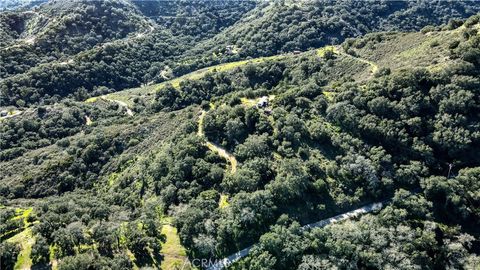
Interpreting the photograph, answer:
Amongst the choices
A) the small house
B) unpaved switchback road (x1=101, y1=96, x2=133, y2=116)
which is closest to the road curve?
the small house

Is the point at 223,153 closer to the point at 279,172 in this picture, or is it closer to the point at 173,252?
the point at 279,172

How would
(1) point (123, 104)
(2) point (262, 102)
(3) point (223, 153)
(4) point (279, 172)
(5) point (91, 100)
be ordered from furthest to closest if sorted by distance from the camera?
1. (5) point (91, 100)
2. (1) point (123, 104)
3. (2) point (262, 102)
4. (3) point (223, 153)
5. (4) point (279, 172)

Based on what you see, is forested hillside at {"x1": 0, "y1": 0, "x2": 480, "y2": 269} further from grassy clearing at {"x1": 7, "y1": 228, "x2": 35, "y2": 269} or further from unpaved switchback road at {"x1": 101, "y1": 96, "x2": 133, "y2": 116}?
unpaved switchback road at {"x1": 101, "y1": 96, "x2": 133, "y2": 116}

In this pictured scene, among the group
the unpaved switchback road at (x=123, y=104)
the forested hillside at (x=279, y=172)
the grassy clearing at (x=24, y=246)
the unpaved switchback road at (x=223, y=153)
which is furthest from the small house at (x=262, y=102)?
the unpaved switchback road at (x=123, y=104)

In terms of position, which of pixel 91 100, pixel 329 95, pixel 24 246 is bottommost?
pixel 91 100

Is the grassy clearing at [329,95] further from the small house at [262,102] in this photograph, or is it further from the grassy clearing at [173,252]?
the grassy clearing at [173,252]

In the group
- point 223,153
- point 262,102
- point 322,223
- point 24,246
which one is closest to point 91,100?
point 262,102

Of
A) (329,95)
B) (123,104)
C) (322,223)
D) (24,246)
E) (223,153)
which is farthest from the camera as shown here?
(123,104)

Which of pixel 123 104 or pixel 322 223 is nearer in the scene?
pixel 322 223
